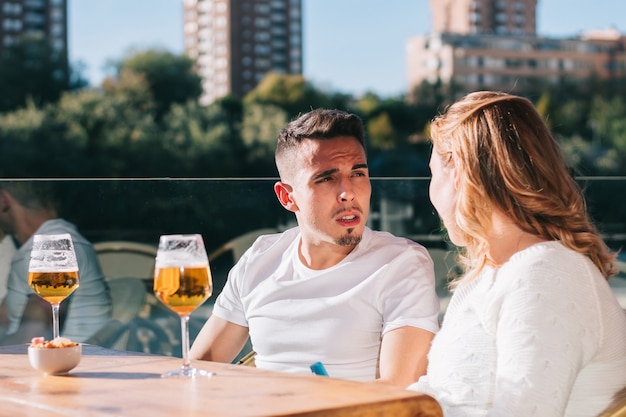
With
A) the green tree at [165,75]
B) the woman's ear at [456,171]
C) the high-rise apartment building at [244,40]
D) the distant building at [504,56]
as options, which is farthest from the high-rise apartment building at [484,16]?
the woman's ear at [456,171]

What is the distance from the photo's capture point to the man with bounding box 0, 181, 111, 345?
3521mm

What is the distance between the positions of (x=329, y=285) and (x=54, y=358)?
2.36ft

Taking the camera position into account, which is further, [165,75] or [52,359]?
[165,75]

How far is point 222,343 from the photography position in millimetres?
2375

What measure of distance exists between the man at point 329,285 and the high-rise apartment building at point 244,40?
7778cm

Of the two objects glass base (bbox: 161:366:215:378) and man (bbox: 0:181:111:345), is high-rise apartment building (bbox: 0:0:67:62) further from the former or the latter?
glass base (bbox: 161:366:215:378)

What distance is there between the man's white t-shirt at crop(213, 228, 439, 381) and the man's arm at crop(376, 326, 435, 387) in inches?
0.8

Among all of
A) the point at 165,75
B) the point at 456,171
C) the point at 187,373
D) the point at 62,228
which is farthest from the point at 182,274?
the point at 165,75

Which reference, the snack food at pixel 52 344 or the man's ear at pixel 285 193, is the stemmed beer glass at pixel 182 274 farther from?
the man's ear at pixel 285 193

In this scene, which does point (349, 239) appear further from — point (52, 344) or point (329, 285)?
point (52, 344)

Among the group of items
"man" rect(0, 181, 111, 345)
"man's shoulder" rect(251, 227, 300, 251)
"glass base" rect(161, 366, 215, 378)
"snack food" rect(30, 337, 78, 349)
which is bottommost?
"man" rect(0, 181, 111, 345)

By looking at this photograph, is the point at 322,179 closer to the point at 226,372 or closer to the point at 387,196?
the point at 226,372

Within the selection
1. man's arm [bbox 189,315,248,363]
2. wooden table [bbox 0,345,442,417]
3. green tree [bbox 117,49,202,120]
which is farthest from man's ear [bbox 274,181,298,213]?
green tree [bbox 117,49,202,120]

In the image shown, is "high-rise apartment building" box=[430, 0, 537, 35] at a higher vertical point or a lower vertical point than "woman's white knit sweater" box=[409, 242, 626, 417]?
higher
